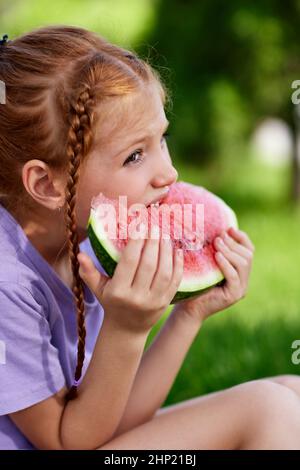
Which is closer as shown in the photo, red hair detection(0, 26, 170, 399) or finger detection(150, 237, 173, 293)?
finger detection(150, 237, 173, 293)

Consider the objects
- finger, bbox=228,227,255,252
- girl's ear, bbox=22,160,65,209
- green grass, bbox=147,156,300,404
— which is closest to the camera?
girl's ear, bbox=22,160,65,209

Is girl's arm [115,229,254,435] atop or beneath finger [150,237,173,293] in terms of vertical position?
beneath

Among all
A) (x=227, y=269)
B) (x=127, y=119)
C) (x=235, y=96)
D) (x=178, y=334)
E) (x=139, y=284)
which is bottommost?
(x=235, y=96)

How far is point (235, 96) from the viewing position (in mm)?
8016

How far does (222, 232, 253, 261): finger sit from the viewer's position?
7.11 ft

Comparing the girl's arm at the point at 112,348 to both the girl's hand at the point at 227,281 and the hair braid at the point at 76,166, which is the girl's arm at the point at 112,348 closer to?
the hair braid at the point at 76,166

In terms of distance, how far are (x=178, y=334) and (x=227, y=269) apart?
0.83 feet

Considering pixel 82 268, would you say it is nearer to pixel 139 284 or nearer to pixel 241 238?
pixel 139 284

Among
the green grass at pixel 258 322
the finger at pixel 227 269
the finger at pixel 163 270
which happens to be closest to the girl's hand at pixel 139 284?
the finger at pixel 163 270

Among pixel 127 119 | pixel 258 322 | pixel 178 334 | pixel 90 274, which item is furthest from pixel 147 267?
pixel 258 322

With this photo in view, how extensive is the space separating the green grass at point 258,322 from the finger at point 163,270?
1362mm

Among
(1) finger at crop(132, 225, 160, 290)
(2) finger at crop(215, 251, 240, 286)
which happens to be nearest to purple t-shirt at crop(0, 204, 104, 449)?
(1) finger at crop(132, 225, 160, 290)

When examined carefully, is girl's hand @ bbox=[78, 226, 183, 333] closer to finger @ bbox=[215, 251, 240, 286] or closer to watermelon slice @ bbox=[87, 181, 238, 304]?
watermelon slice @ bbox=[87, 181, 238, 304]
